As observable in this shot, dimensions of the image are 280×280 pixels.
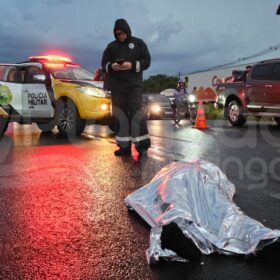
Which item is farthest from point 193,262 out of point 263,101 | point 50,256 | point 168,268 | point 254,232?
point 263,101

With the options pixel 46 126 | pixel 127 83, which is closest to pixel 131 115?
pixel 127 83

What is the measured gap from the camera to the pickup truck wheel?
556 inches

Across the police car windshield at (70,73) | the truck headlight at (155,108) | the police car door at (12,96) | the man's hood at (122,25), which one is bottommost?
the truck headlight at (155,108)

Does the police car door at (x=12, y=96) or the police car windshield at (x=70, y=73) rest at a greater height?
the police car windshield at (x=70, y=73)

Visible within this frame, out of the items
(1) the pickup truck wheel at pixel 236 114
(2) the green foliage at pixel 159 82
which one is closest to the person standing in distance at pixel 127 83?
(1) the pickup truck wheel at pixel 236 114

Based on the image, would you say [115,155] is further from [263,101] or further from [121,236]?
[263,101]

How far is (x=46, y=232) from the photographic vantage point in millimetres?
3527

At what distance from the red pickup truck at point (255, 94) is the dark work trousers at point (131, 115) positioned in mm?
6528

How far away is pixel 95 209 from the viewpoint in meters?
4.14

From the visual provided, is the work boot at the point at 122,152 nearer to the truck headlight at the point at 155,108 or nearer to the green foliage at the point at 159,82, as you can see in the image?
the truck headlight at the point at 155,108

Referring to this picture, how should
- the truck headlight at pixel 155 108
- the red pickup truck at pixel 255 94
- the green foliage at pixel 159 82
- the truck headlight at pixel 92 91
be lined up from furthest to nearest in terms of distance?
the green foliage at pixel 159 82, the truck headlight at pixel 155 108, the red pickup truck at pixel 255 94, the truck headlight at pixel 92 91

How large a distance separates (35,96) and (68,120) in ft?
3.28

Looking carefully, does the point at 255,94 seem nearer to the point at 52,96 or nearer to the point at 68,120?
the point at 68,120

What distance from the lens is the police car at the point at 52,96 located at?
33.0ft
